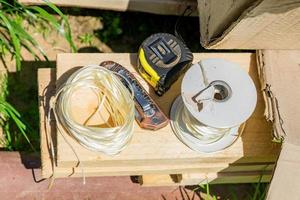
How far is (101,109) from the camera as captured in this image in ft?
5.55

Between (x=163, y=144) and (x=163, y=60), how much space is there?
0.83ft

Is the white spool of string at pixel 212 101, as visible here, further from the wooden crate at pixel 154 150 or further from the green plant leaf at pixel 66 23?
the green plant leaf at pixel 66 23

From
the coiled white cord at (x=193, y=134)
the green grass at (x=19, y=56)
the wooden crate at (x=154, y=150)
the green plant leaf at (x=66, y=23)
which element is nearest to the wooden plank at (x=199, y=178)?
the wooden crate at (x=154, y=150)

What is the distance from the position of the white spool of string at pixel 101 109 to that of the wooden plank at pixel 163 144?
0.12 ft

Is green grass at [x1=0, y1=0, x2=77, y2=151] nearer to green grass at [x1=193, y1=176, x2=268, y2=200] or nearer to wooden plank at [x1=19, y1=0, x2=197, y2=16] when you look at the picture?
wooden plank at [x1=19, y1=0, x2=197, y2=16]

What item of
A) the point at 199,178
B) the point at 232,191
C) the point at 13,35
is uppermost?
the point at 13,35

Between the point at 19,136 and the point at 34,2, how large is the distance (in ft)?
1.70

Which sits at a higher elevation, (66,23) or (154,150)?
(66,23)

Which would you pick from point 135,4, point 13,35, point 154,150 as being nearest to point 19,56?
point 13,35

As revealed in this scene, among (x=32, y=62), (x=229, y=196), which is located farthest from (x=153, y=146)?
(x=32, y=62)

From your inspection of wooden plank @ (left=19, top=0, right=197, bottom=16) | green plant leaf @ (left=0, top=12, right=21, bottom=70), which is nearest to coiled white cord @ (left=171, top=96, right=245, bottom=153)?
wooden plank @ (left=19, top=0, right=197, bottom=16)

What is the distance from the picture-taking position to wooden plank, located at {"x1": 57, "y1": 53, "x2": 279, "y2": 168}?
→ 167 cm

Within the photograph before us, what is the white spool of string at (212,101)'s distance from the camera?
5.00 ft

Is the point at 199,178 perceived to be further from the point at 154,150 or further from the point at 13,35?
the point at 13,35
